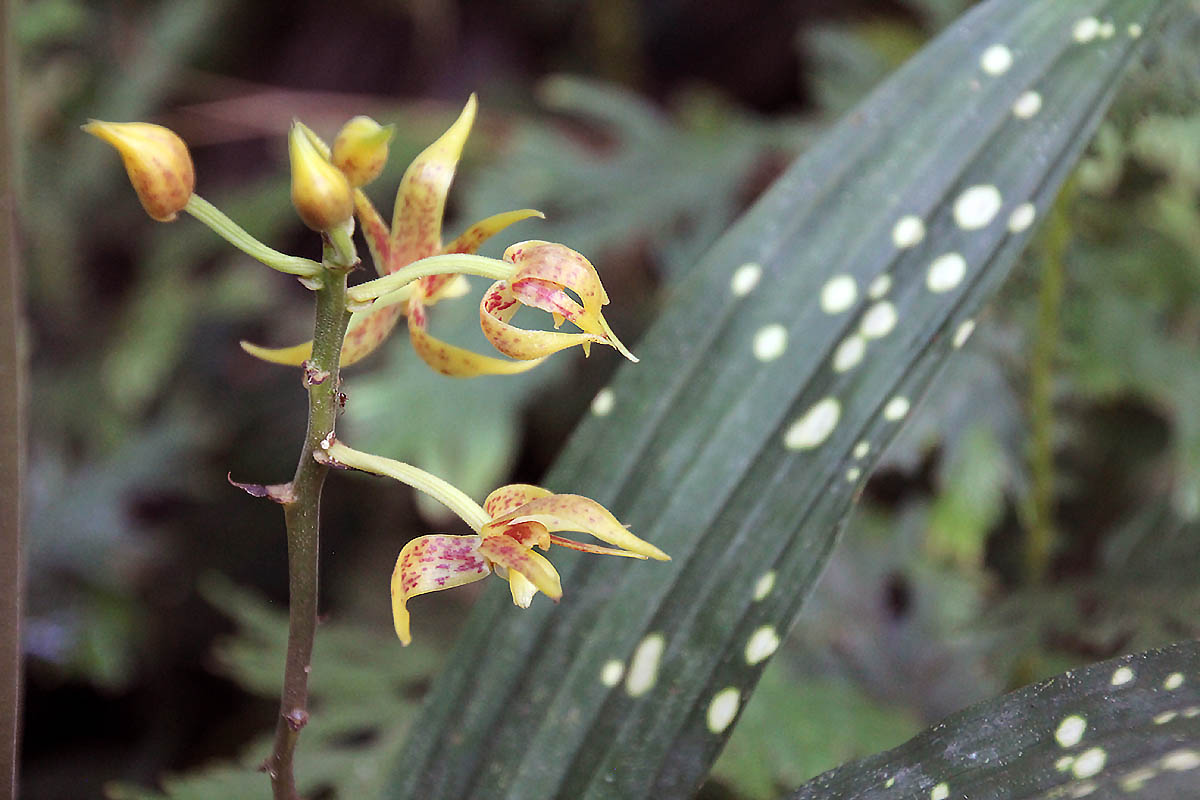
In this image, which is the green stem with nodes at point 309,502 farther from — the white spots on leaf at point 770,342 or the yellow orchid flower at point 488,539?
the white spots on leaf at point 770,342

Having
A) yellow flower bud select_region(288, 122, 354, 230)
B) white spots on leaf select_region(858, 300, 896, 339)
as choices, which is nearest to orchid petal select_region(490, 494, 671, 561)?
yellow flower bud select_region(288, 122, 354, 230)

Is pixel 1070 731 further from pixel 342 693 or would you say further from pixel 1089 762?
pixel 342 693

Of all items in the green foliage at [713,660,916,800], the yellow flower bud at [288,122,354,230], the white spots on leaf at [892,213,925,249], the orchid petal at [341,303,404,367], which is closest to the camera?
the yellow flower bud at [288,122,354,230]

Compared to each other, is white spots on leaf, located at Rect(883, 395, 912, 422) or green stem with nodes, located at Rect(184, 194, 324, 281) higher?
white spots on leaf, located at Rect(883, 395, 912, 422)

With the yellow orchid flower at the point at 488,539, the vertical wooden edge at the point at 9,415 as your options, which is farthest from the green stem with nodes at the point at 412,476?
the vertical wooden edge at the point at 9,415

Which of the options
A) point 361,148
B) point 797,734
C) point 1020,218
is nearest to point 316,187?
point 361,148

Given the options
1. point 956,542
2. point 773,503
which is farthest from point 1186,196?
point 773,503

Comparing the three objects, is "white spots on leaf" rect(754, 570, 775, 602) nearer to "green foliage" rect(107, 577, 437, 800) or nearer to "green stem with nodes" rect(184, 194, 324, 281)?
"green stem with nodes" rect(184, 194, 324, 281)
